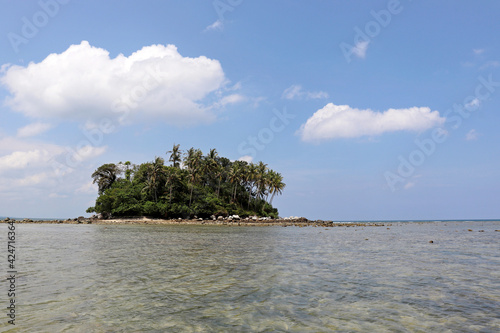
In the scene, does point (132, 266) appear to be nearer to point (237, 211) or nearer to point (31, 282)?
point (31, 282)

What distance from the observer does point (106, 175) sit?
308 feet

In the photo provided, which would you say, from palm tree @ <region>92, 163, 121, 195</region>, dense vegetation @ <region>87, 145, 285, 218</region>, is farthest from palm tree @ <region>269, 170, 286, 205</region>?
palm tree @ <region>92, 163, 121, 195</region>

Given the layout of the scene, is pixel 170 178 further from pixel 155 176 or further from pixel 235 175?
pixel 235 175

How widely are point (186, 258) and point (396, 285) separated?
11.1 m

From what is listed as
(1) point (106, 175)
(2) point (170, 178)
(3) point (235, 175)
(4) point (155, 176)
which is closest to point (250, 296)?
(2) point (170, 178)

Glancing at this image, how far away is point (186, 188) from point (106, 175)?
26666 mm

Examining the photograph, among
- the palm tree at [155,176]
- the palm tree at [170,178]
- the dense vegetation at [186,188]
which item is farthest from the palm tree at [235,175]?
the palm tree at [155,176]

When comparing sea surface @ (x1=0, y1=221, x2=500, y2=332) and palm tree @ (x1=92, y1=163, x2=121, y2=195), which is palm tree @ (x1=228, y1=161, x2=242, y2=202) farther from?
sea surface @ (x1=0, y1=221, x2=500, y2=332)

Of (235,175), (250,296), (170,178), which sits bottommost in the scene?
(250,296)

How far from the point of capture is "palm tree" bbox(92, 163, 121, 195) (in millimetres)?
92562

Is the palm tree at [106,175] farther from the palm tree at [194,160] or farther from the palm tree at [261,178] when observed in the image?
the palm tree at [261,178]

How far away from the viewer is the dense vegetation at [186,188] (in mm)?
81375

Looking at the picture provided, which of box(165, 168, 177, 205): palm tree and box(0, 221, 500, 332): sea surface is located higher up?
Result: box(165, 168, 177, 205): palm tree

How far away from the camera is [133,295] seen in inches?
369
